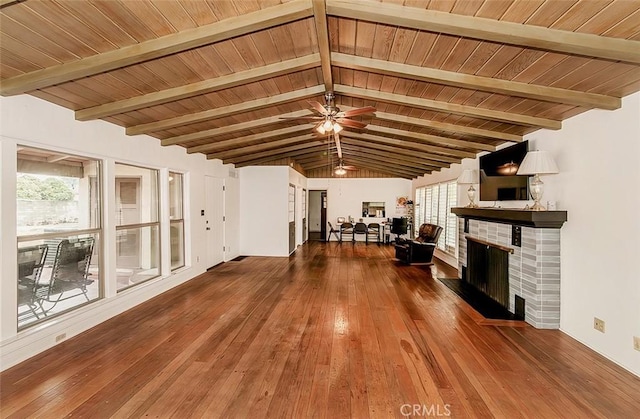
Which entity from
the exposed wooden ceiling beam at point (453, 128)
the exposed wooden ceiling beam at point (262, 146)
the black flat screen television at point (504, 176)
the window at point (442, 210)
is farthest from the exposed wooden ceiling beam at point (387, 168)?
the exposed wooden ceiling beam at point (453, 128)

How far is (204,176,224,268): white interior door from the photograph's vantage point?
21.4ft

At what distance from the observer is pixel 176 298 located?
180 inches

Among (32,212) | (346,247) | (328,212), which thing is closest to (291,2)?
(32,212)

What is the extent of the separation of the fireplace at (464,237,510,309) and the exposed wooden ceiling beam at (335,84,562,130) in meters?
1.69

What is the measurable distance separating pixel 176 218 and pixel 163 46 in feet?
12.5

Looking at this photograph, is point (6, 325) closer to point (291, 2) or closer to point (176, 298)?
point (176, 298)

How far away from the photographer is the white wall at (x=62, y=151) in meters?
2.62

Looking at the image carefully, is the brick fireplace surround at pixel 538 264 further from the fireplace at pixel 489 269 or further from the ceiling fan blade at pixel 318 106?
the ceiling fan blade at pixel 318 106

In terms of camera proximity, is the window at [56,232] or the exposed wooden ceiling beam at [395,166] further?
the exposed wooden ceiling beam at [395,166]

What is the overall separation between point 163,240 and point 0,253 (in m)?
2.45

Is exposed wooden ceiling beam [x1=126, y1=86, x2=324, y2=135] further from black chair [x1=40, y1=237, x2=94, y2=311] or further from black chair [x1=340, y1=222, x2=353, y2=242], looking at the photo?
black chair [x1=340, y1=222, x2=353, y2=242]

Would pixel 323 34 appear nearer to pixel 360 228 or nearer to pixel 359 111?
pixel 359 111

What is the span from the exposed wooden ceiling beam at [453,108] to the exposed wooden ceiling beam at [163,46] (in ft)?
5.45

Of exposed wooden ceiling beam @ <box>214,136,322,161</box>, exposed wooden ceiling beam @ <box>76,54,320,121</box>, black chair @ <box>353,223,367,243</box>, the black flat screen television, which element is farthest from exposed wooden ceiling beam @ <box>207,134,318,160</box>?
black chair @ <box>353,223,367,243</box>
